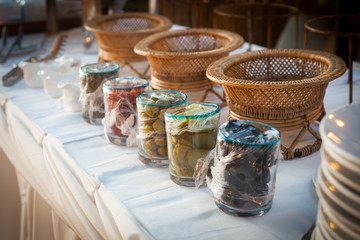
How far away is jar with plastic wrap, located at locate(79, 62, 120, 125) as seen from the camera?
3.23 feet

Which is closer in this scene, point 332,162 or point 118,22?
point 332,162

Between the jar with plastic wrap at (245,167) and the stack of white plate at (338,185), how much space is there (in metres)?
0.12

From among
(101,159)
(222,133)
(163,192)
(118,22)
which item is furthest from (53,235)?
(118,22)

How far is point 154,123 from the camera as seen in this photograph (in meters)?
0.76

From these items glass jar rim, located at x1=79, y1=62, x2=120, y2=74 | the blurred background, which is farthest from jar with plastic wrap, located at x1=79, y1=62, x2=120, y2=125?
the blurred background

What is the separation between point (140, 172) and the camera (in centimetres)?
80

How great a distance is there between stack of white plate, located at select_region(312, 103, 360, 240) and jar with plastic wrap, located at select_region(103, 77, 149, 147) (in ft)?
1.54

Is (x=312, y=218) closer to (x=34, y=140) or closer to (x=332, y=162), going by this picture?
(x=332, y=162)

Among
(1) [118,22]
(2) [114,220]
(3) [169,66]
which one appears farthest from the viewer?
(1) [118,22]

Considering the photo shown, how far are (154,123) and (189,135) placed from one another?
11 cm

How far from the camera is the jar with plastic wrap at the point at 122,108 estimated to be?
862mm

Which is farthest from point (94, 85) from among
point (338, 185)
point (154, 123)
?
point (338, 185)

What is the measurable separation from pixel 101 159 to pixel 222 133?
0.35 meters

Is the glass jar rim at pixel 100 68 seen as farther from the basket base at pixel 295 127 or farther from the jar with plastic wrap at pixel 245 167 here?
the jar with plastic wrap at pixel 245 167
